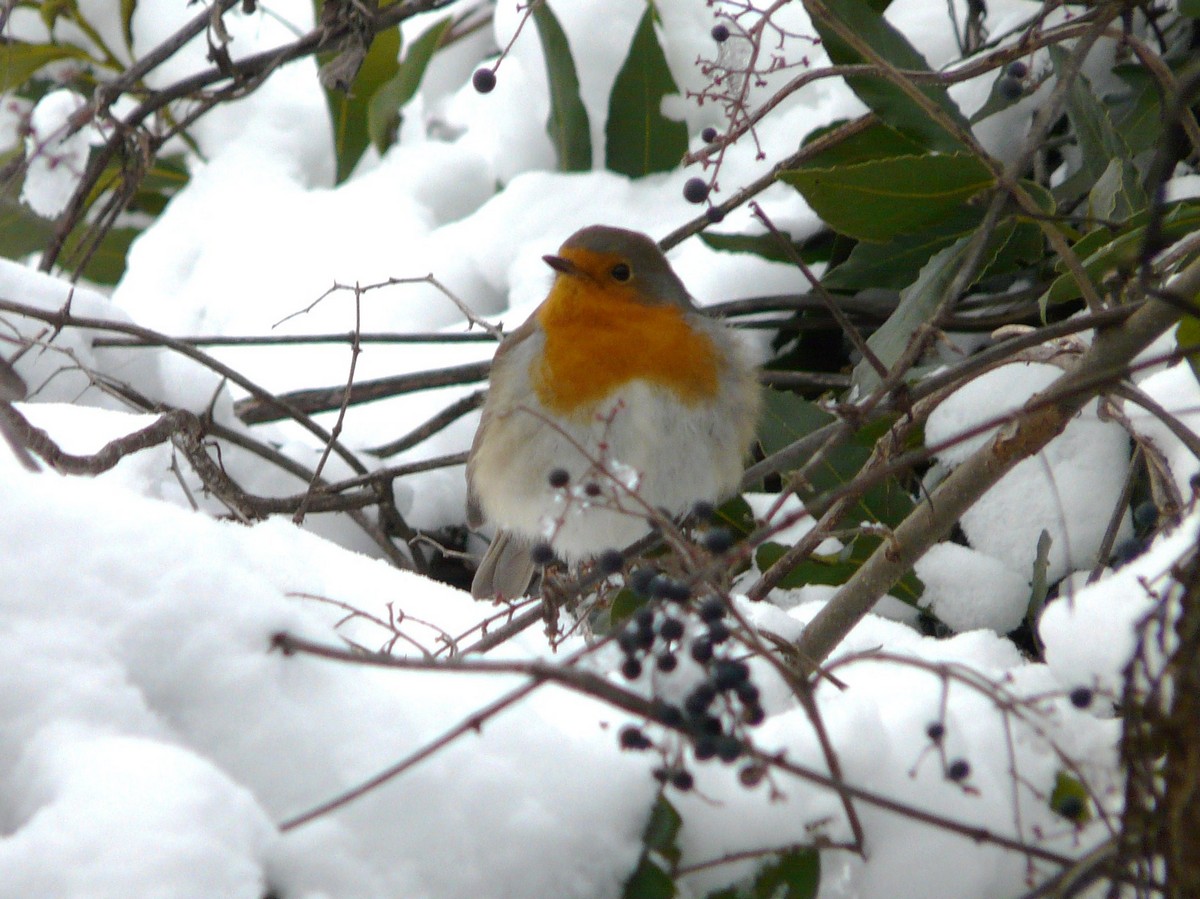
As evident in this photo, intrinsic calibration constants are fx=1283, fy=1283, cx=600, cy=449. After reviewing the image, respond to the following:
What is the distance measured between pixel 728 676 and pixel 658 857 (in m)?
0.21

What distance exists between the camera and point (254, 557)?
1.55 m

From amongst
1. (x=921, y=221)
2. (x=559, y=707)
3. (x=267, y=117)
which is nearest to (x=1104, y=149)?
(x=921, y=221)

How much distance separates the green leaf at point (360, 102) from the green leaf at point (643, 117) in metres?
0.94

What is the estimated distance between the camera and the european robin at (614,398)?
10.6 ft

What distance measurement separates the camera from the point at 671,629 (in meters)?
1.29

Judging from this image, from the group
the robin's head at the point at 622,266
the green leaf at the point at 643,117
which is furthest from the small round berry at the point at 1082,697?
the green leaf at the point at 643,117

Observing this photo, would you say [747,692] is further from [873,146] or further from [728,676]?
[873,146]

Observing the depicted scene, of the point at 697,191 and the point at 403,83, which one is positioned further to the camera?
the point at 403,83

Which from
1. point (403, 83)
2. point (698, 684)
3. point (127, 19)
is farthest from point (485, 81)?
point (127, 19)

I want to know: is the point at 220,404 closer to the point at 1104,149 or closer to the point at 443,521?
the point at 443,521

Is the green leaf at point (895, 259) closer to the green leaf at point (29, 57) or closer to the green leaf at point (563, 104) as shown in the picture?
the green leaf at point (563, 104)

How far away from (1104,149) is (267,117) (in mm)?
3559

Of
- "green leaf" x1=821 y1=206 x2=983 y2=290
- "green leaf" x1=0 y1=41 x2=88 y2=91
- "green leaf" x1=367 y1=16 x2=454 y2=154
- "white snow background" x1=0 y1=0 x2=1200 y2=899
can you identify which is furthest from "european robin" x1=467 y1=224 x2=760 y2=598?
"green leaf" x1=0 y1=41 x2=88 y2=91

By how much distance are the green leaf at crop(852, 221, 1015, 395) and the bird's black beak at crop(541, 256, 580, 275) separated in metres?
1.13
